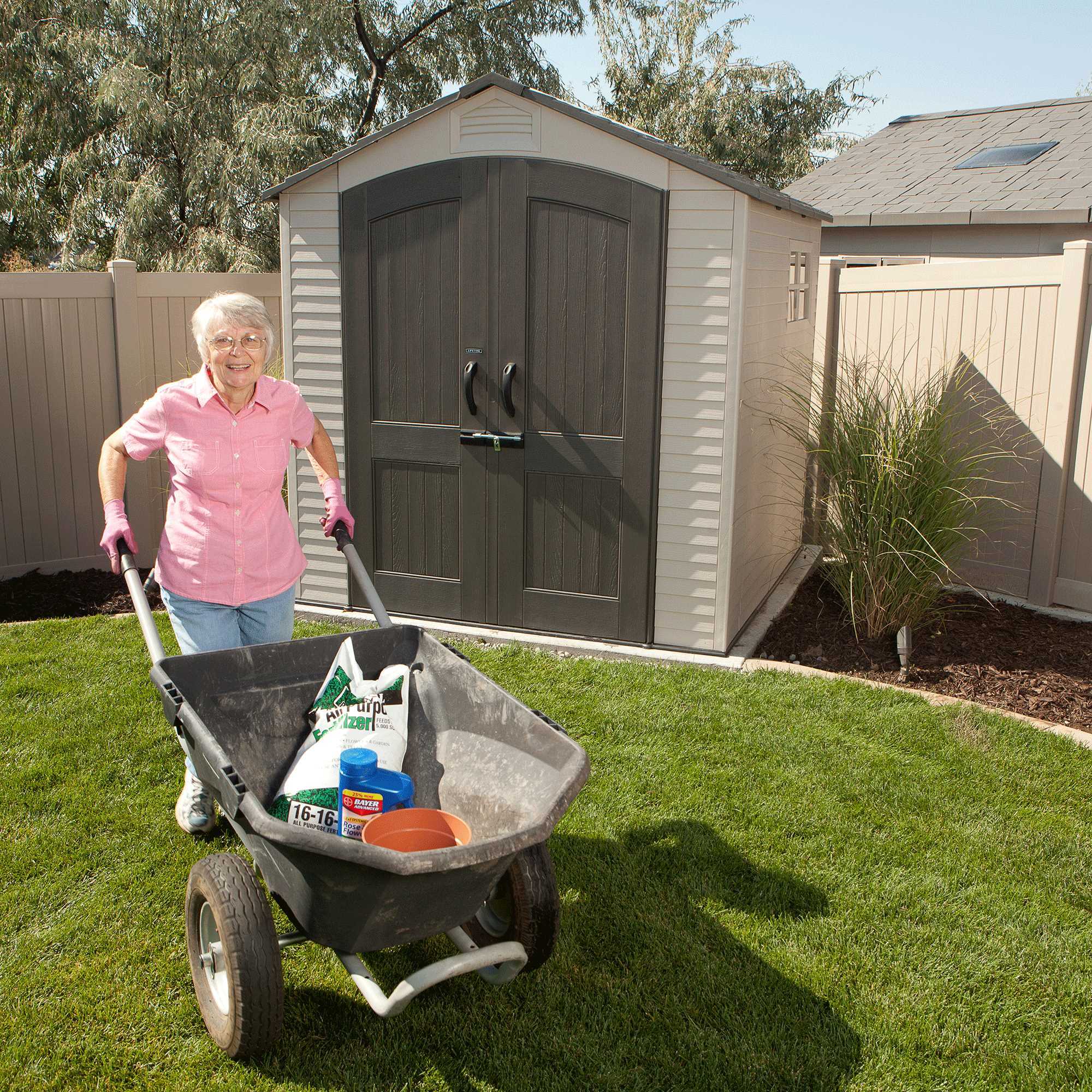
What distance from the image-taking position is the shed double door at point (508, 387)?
5098 millimetres

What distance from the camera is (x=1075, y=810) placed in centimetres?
379

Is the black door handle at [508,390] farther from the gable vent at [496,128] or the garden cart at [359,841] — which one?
the garden cart at [359,841]

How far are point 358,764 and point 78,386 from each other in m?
4.71

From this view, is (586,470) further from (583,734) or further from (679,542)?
(583,734)

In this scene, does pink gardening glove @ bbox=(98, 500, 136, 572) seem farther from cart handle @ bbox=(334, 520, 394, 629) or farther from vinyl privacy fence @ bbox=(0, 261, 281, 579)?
vinyl privacy fence @ bbox=(0, 261, 281, 579)

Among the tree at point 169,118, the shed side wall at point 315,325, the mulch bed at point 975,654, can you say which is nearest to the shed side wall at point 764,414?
the mulch bed at point 975,654

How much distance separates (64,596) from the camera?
20.2 feet

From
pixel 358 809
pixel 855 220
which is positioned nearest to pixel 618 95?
pixel 855 220

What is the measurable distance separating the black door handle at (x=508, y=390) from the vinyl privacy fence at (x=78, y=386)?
6.43 feet

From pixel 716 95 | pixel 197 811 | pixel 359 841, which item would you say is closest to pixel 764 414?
pixel 197 811

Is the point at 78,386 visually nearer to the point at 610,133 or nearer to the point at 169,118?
the point at 610,133

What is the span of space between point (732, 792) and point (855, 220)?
839 cm

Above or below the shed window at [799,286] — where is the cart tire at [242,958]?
below

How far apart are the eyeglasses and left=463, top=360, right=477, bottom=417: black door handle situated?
2.26 metres
